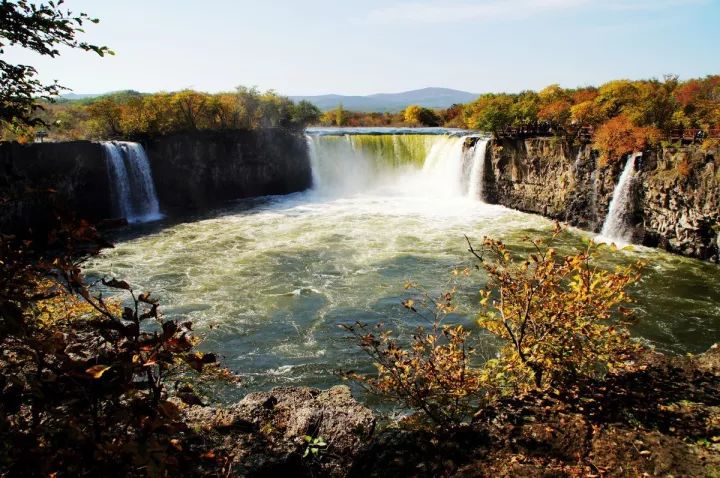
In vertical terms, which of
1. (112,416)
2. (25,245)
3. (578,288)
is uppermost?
(25,245)

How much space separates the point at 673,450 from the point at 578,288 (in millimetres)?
2019

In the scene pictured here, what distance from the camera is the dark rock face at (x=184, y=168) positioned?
2514 centimetres

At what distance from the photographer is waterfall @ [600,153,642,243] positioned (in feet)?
74.9

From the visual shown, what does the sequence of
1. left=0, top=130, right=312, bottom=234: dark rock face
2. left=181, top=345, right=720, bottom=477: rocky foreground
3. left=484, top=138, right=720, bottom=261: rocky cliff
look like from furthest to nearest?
left=0, top=130, right=312, bottom=234: dark rock face, left=484, top=138, right=720, bottom=261: rocky cliff, left=181, top=345, right=720, bottom=477: rocky foreground

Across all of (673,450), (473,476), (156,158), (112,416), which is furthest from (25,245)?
(156,158)

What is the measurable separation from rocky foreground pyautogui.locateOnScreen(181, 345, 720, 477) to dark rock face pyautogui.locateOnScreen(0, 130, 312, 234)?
1904 centimetres

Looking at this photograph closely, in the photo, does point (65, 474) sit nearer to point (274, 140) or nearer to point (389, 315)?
point (389, 315)

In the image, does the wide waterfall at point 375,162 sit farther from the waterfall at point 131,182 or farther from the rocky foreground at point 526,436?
the rocky foreground at point 526,436

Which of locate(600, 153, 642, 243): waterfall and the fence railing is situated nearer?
the fence railing

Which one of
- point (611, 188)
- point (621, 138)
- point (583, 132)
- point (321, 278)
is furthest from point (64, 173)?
point (621, 138)

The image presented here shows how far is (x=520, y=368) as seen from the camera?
6.59 meters

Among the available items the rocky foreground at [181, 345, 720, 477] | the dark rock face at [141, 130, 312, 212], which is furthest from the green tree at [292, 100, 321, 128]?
the rocky foreground at [181, 345, 720, 477]

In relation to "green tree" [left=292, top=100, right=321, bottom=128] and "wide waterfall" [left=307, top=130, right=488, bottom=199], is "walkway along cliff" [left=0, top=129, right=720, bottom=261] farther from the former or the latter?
"green tree" [left=292, top=100, right=321, bottom=128]

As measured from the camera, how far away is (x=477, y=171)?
107ft
